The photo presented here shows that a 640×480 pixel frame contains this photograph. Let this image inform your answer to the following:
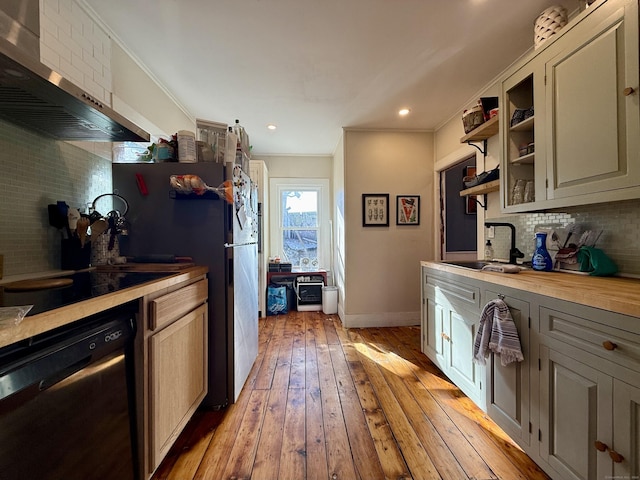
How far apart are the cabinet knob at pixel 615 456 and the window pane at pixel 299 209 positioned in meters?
3.97

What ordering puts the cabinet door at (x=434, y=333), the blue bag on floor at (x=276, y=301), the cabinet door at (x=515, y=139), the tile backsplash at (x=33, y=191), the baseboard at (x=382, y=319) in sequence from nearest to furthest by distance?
the tile backsplash at (x=33, y=191)
the cabinet door at (x=515, y=139)
the cabinet door at (x=434, y=333)
the baseboard at (x=382, y=319)
the blue bag on floor at (x=276, y=301)

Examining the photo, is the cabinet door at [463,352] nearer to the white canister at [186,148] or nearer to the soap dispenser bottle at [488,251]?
the soap dispenser bottle at [488,251]

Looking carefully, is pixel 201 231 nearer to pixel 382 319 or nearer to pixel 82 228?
pixel 82 228

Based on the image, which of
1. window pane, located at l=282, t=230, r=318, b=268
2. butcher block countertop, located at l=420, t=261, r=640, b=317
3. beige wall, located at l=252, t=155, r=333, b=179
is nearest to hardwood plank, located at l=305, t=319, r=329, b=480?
butcher block countertop, located at l=420, t=261, r=640, b=317

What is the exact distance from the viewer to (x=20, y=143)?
1252mm

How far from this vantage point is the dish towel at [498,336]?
129 centimetres

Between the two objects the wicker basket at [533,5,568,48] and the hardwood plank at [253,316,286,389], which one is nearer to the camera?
the wicker basket at [533,5,568,48]

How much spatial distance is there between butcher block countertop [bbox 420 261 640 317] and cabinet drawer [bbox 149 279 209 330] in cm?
167

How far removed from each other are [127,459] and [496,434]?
1825mm

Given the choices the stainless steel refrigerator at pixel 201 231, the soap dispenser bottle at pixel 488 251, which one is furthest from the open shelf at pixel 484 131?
the stainless steel refrigerator at pixel 201 231

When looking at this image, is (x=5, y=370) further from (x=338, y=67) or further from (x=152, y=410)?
(x=338, y=67)

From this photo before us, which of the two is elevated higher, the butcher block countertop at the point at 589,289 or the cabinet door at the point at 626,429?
the butcher block countertop at the point at 589,289

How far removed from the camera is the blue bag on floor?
12.6ft

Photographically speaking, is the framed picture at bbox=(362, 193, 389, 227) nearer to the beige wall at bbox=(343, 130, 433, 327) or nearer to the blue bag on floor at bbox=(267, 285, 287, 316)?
the beige wall at bbox=(343, 130, 433, 327)
